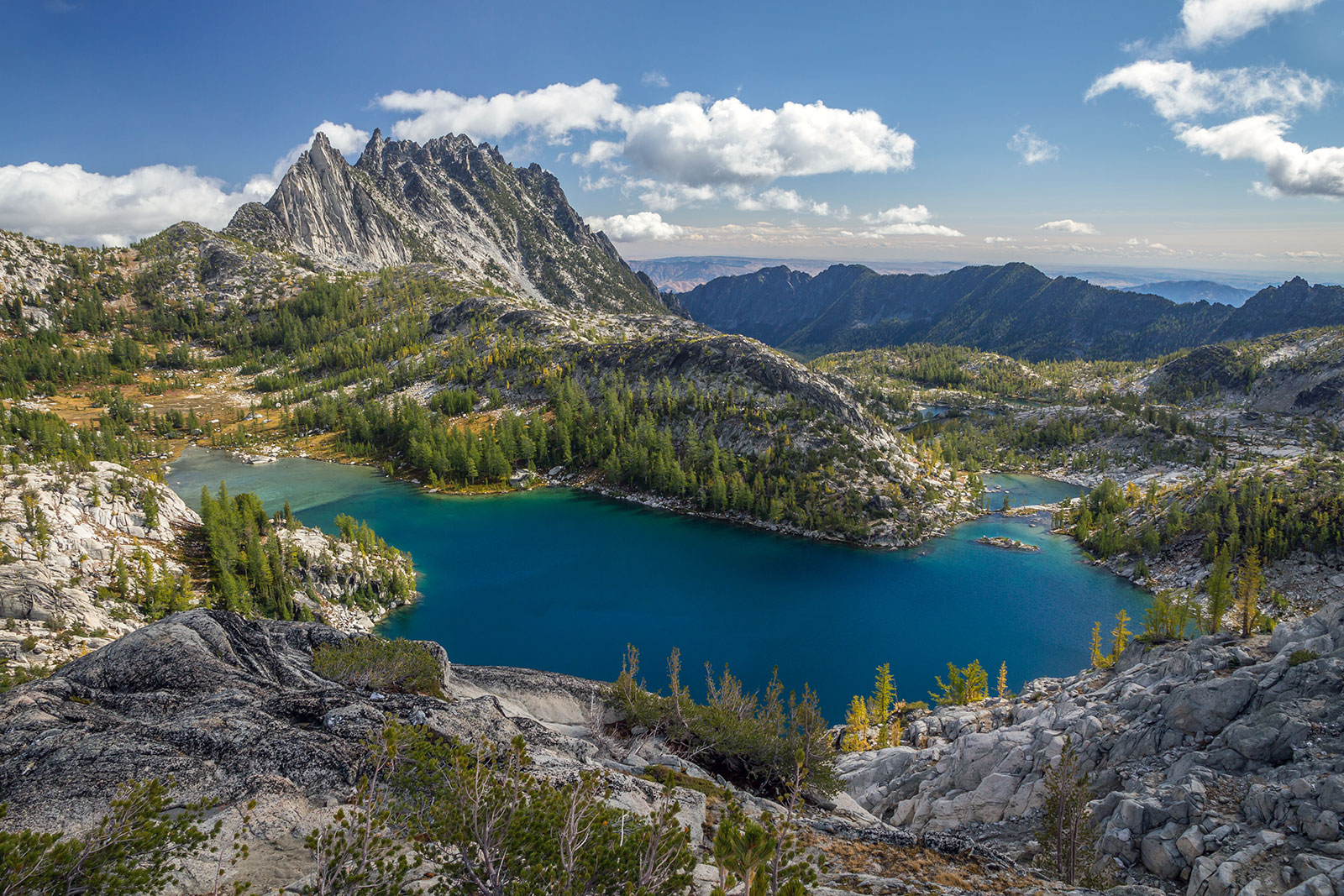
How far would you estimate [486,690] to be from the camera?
3566cm

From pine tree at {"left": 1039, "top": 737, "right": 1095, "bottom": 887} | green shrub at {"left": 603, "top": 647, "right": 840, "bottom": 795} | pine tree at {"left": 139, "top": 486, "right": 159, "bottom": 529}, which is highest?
pine tree at {"left": 139, "top": 486, "right": 159, "bottom": 529}

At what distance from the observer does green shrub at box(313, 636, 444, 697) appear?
28422mm

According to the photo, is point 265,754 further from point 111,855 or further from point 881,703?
point 881,703

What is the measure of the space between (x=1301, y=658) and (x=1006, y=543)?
254 feet

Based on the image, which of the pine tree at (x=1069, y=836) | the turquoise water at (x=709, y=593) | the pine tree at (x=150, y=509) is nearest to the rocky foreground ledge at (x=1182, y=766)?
the pine tree at (x=1069, y=836)

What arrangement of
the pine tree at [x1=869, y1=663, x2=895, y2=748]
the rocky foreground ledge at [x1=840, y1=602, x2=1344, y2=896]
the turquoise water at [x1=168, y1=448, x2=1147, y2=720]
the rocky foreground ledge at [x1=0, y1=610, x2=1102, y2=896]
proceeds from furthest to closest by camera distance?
the turquoise water at [x1=168, y1=448, x2=1147, y2=720] → the pine tree at [x1=869, y1=663, x2=895, y2=748] → the rocky foreground ledge at [x1=840, y1=602, x2=1344, y2=896] → the rocky foreground ledge at [x1=0, y1=610, x2=1102, y2=896]

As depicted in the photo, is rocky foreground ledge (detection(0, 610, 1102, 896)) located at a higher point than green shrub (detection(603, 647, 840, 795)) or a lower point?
higher

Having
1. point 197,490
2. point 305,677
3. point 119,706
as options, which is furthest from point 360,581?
point 197,490

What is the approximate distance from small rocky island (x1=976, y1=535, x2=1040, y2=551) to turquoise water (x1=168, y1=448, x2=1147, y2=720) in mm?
1526

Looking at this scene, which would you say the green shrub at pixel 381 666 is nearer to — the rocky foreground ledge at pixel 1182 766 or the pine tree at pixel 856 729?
the rocky foreground ledge at pixel 1182 766

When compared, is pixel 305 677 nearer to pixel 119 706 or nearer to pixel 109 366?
pixel 119 706

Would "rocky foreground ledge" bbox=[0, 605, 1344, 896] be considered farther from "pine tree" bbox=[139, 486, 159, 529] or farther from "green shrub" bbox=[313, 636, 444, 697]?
"pine tree" bbox=[139, 486, 159, 529]

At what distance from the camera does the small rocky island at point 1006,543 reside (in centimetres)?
9744

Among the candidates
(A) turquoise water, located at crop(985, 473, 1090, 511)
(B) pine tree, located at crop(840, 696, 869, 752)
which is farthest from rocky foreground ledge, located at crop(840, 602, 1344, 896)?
(A) turquoise water, located at crop(985, 473, 1090, 511)
